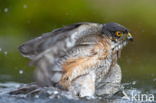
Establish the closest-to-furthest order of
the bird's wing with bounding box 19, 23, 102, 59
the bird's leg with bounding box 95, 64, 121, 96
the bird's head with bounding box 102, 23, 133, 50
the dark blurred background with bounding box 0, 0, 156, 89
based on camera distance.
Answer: the bird's wing with bounding box 19, 23, 102, 59, the bird's head with bounding box 102, 23, 133, 50, the bird's leg with bounding box 95, 64, 121, 96, the dark blurred background with bounding box 0, 0, 156, 89

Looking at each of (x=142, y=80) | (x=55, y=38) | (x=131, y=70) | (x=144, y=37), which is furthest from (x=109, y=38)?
(x=144, y=37)

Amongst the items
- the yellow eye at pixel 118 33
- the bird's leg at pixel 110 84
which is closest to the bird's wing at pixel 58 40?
the yellow eye at pixel 118 33

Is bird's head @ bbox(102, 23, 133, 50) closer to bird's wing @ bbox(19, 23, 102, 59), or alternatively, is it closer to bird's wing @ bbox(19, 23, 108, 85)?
bird's wing @ bbox(19, 23, 108, 85)

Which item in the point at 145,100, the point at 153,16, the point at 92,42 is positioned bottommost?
the point at 145,100

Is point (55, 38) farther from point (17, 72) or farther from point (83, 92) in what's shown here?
point (17, 72)

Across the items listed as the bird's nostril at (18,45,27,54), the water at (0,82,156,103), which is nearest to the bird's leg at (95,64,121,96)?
the water at (0,82,156,103)

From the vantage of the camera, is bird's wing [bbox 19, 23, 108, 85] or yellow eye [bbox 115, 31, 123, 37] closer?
bird's wing [bbox 19, 23, 108, 85]

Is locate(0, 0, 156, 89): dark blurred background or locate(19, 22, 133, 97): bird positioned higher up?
locate(0, 0, 156, 89): dark blurred background

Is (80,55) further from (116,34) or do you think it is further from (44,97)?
(44,97)

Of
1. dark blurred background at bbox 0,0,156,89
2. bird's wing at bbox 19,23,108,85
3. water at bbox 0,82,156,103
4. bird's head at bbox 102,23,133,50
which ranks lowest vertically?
water at bbox 0,82,156,103

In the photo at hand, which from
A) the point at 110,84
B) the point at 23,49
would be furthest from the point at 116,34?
the point at 23,49
